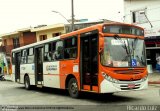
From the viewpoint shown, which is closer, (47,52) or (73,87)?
(73,87)

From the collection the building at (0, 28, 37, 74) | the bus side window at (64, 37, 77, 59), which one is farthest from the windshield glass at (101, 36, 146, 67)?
the building at (0, 28, 37, 74)

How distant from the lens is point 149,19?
100ft

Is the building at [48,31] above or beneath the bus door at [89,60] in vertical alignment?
above

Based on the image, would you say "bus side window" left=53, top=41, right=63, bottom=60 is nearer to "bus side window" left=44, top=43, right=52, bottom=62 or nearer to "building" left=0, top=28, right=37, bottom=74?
"bus side window" left=44, top=43, right=52, bottom=62

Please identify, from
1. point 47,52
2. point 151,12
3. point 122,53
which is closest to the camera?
point 122,53

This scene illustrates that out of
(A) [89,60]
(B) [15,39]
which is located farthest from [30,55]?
(B) [15,39]

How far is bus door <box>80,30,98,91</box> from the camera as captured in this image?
45.0 ft

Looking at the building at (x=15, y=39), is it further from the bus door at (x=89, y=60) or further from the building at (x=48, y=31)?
the bus door at (x=89, y=60)

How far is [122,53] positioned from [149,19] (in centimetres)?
1782

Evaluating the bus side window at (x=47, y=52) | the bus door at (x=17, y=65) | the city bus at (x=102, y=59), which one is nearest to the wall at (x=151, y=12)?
the bus door at (x=17, y=65)

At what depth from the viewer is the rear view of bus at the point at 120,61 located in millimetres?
13164

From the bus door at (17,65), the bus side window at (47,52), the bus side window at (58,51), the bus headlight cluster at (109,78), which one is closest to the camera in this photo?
the bus headlight cluster at (109,78)

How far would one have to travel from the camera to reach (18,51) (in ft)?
79.6

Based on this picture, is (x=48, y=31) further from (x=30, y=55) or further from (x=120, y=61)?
(x=120, y=61)
